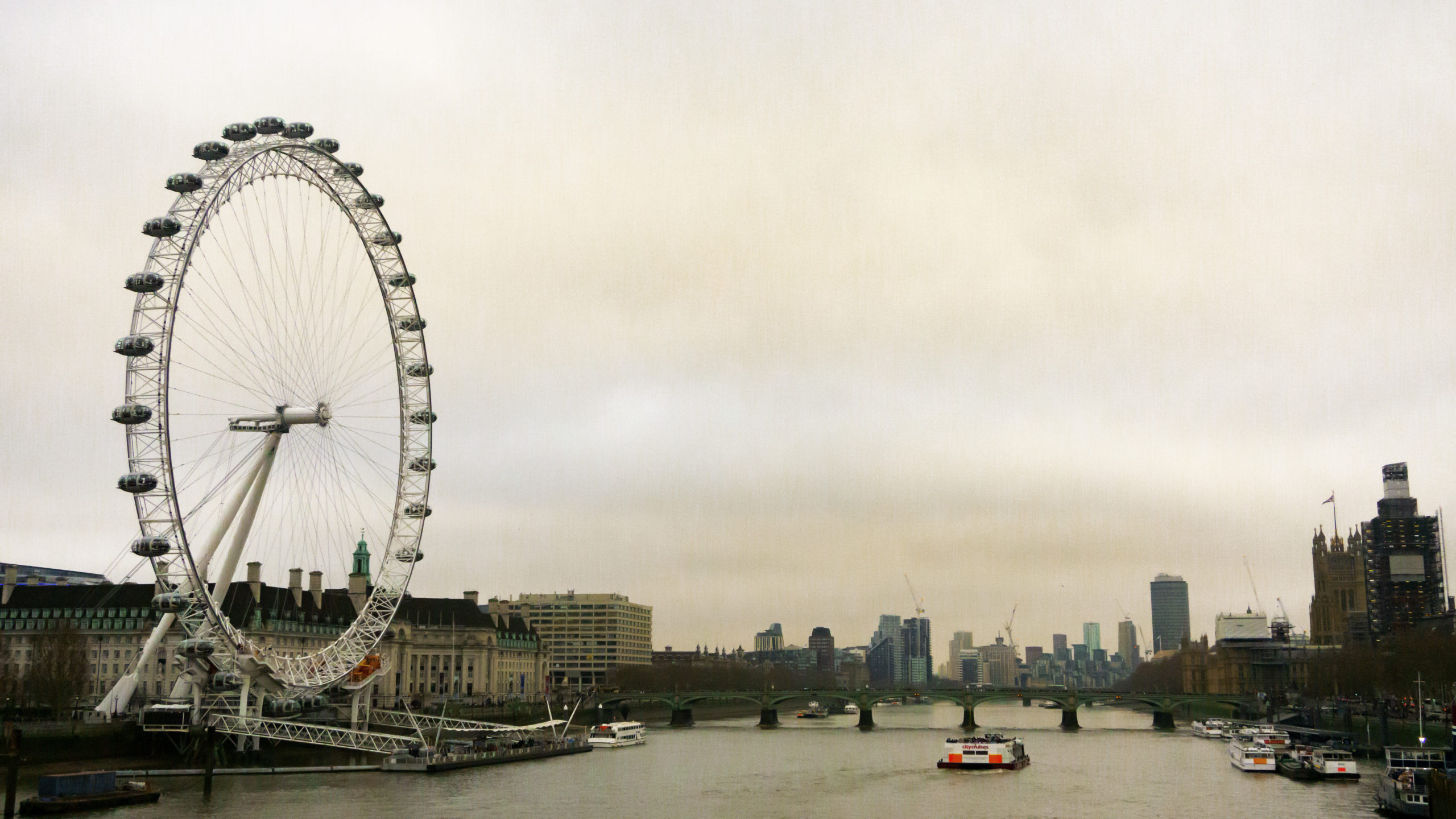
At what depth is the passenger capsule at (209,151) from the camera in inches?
2896

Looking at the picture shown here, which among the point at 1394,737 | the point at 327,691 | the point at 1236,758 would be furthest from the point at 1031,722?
the point at 327,691

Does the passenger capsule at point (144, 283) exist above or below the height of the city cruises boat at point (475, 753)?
above

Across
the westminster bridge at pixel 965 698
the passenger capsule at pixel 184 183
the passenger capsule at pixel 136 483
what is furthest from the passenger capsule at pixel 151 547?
the westminster bridge at pixel 965 698

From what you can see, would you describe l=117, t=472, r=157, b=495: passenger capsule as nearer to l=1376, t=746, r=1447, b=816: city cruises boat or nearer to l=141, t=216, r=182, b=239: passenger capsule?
l=141, t=216, r=182, b=239: passenger capsule

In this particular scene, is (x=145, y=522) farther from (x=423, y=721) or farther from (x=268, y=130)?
(x=423, y=721)

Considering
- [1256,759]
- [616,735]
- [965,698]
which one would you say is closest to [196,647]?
[616,735]

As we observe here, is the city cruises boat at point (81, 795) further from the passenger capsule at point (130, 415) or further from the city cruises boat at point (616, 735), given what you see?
the city cruises boat at point (616, 735)

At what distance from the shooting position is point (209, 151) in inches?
2896

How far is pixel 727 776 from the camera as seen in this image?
3452 inches

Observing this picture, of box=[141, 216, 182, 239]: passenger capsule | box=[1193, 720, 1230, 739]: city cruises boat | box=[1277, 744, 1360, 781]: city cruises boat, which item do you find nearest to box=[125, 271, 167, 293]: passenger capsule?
box=[141, 216, 182, 239]: passenger capsule

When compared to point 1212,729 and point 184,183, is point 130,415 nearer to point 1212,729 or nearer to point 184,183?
point 184,183

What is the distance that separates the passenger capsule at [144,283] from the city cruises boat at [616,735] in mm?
63044

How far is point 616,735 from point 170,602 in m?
57.3

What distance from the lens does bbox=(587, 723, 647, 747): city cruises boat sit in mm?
121938
